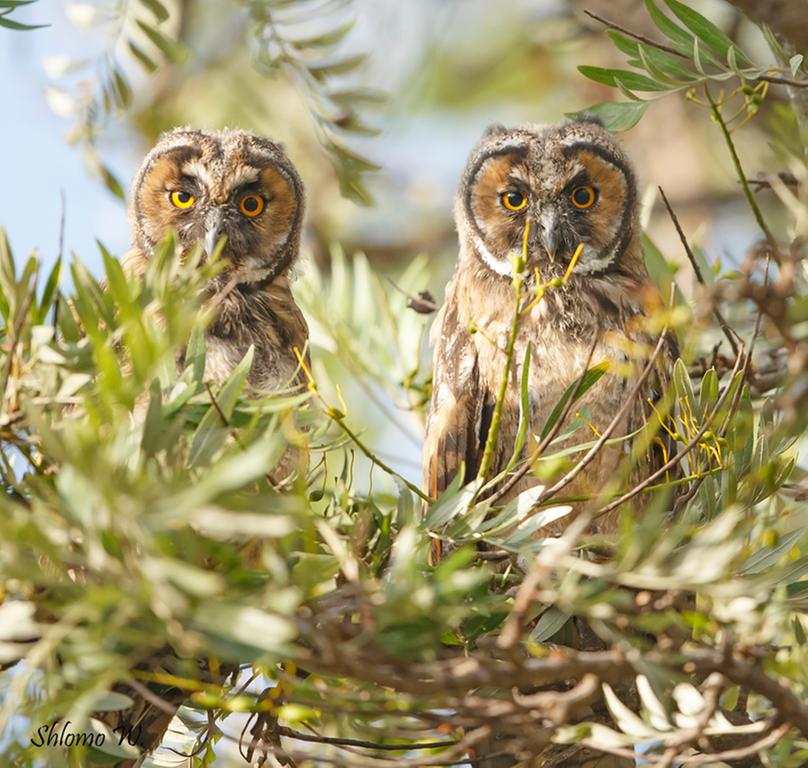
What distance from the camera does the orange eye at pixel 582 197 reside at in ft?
10.1

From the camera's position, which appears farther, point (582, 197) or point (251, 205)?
point (582, 197)

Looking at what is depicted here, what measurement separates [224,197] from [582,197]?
927mm

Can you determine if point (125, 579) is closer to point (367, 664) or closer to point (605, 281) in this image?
point (367, 664)

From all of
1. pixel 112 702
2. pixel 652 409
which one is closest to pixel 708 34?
pixel 652 409

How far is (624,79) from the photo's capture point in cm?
206

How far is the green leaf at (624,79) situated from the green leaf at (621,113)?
0.04 meters

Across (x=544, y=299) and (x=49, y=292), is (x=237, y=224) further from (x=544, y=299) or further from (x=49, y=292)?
(x=49, y=292)

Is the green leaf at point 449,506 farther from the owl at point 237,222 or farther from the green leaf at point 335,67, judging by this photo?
the green leaf at point 335,67

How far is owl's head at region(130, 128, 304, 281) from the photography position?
288 cm

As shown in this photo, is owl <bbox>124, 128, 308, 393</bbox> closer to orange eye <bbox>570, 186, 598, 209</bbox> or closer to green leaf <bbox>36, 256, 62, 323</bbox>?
orange eye <bbox>570, 186, 598, 209</bbox>

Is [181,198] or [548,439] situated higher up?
[181,198]

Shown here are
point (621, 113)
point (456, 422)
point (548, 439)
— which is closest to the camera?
point (548, 439)

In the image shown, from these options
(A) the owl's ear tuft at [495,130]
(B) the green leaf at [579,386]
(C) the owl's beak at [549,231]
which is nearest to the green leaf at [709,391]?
(B) the green leaf at [579,386]

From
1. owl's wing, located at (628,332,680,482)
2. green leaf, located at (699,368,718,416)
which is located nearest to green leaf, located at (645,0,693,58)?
green leaf, located at (699,368,718,416)
